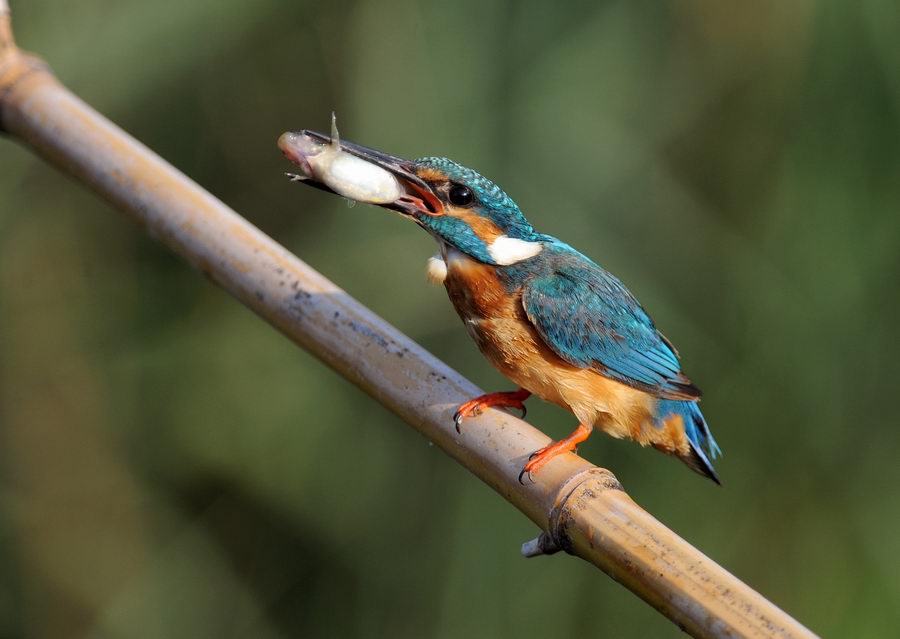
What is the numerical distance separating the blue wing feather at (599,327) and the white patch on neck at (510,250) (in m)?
0.05

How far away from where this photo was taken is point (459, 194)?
66.9 inches

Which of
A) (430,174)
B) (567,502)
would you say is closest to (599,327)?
(430,174)

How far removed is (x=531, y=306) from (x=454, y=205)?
219 mm

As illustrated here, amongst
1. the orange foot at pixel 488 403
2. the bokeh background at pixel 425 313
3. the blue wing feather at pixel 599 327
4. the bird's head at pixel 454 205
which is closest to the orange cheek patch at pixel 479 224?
the bird's head at pixel 454 205

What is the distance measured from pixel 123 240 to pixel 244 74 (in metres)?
0.51

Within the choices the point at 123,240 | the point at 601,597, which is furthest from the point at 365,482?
the point at 123,240

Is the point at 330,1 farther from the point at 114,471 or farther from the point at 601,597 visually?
the point at 601,597

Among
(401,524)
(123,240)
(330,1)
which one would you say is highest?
(330,1)

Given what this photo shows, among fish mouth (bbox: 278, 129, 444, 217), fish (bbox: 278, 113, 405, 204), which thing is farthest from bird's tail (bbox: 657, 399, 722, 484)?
fish (bbox: 278, 113, 405, 204)

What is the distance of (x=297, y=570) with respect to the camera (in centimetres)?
255

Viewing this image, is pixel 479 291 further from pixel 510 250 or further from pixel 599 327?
pixel 599 327

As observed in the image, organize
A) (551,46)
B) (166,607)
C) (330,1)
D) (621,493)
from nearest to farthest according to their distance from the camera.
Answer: (621,493), (551,46), (330,1), (166,607)

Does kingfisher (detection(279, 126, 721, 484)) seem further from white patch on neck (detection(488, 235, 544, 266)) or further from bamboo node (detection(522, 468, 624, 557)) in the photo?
bamboo node (detection(522, 468, 624, 557))

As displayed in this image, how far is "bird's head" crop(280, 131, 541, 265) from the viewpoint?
1.66m
